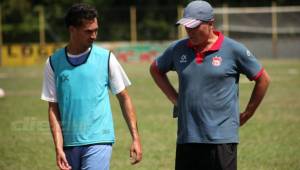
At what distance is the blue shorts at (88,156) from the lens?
500 centimetres

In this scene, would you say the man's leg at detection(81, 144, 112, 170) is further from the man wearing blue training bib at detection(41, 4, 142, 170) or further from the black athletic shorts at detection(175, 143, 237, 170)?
the black athletic shorts at detection(175, 143, 237, 170)

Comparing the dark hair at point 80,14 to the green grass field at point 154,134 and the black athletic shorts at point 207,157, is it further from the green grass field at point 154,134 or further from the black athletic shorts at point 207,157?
the green grass field at point 154,134

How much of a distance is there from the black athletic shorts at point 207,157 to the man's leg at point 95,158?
61 centimetres

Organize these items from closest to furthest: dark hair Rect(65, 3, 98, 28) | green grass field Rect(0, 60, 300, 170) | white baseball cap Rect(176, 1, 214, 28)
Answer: dark hair Rect(65, 3, 98, 28) < white baseball cap Rect(176, 1, 214, 28) < green grass field Rect(0, 60, 300, 170)

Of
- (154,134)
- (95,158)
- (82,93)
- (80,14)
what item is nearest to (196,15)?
(80,14)

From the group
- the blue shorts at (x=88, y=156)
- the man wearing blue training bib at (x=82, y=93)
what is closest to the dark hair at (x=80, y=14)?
the man wearing blue training bib at (x=82, y=93)

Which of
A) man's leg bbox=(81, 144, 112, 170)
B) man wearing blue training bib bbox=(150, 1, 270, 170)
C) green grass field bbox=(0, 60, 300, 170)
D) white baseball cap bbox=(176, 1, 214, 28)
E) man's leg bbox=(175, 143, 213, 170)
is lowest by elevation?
green grass field bbox=(0, 60, 300, 170)

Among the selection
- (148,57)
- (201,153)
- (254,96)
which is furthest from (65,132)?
(148,57)

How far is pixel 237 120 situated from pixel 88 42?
1.29 meters

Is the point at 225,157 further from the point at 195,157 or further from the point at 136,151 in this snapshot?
the point at 136,151

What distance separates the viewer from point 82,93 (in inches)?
197

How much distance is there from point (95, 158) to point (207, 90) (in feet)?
3.18

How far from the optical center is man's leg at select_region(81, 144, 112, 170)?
16.3 feet

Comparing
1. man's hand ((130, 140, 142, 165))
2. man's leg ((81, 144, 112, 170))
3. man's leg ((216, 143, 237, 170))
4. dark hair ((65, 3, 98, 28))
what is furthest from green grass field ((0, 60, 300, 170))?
dark hair ((65, 3, 98, 28))
